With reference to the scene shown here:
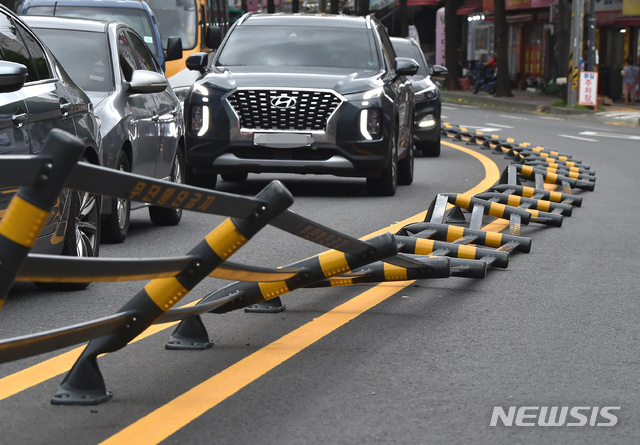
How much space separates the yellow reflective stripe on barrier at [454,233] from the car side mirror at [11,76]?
3302 millimetres

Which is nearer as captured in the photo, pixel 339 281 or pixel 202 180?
pixel 339 281

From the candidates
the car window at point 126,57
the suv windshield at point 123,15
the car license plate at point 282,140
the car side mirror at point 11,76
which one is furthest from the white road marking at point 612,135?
the car side mirror at point 11,76

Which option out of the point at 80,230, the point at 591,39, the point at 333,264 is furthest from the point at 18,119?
the point at 591,39

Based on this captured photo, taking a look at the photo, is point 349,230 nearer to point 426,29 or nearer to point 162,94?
point 162,94

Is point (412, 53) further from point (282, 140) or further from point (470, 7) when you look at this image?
point (470, 7)

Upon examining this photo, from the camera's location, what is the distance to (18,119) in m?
6.28

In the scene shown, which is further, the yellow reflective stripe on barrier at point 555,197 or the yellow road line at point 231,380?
the yellow reflective stripe on barrier at point 555,197

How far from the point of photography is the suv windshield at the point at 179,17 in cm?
2488

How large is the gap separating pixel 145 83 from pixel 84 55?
989mm

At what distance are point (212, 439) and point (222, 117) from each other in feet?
27.3

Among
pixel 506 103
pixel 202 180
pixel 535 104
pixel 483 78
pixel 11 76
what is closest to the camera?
pixel 11 76

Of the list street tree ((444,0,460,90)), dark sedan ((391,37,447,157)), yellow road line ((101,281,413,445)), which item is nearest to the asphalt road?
yellow road line ((101,281,413,445))

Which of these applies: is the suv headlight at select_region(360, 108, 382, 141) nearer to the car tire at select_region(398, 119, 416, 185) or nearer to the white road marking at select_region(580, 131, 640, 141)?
the car tire at select_region(398, 119, 416, 185)

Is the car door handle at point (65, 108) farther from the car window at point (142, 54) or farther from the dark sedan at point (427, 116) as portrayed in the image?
the dark sedan at point (427, 116)
